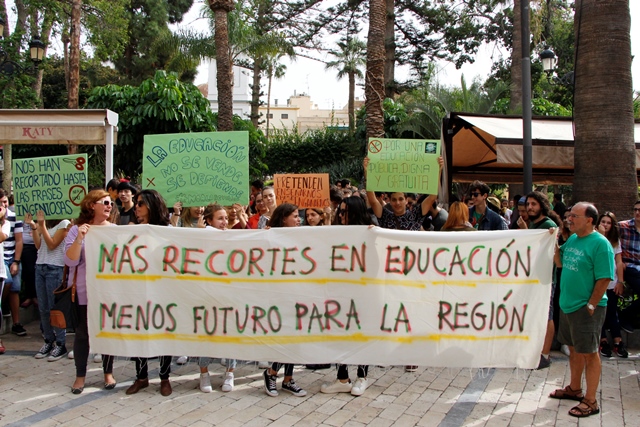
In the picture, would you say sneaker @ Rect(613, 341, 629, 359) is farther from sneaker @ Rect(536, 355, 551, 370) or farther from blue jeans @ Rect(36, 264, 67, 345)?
blue jeans @ Rect(36, 264, 67, 345)

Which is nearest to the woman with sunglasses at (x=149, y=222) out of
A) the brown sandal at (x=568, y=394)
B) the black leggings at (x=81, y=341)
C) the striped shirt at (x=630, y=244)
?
the black leggings at (x=81, y=341)

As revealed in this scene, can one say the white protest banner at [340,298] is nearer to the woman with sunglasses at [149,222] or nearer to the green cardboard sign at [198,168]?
the woman with sunglasses at [149,222]

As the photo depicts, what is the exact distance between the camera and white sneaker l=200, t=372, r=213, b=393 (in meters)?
4.67

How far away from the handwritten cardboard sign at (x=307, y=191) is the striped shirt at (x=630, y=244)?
3283mm

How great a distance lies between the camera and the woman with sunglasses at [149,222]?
15.2 feet

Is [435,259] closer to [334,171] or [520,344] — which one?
[520,344]

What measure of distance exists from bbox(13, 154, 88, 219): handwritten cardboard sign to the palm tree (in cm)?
3059

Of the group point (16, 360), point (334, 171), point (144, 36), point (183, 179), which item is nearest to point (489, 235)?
point (183, 179)

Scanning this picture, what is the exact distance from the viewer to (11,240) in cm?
639

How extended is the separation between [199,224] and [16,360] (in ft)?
7.53

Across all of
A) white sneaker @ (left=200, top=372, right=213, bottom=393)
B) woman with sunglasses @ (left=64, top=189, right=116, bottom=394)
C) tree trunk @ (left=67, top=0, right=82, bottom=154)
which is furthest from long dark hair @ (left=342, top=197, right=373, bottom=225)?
tree trunk @ (left=67, top=0, right=82, bottom=154)

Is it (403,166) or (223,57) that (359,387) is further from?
(223,57)

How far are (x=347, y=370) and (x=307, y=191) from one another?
8.19 feet

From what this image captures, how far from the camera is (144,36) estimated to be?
109ft
